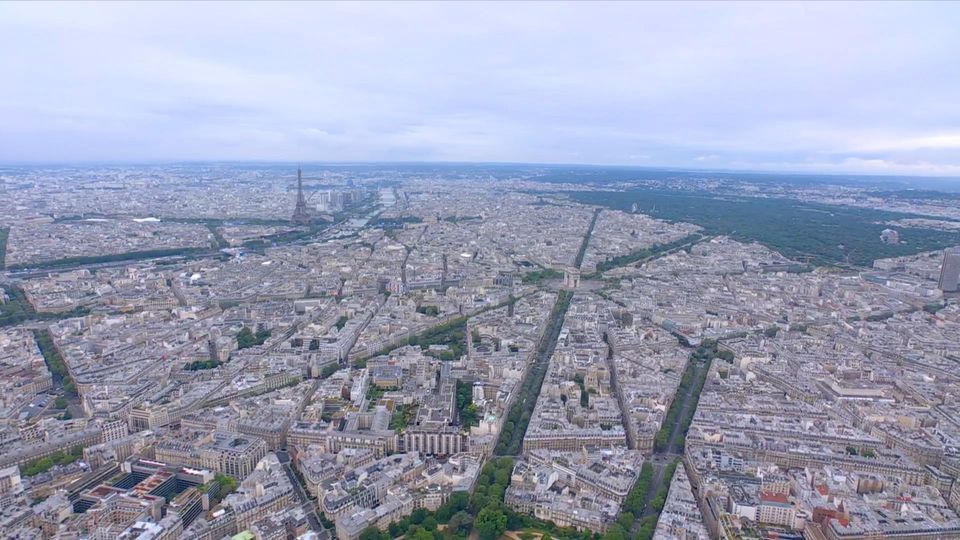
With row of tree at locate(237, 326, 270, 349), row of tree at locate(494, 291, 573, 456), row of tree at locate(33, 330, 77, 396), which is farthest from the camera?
row of tree at locate(237, 326, 270, 349)

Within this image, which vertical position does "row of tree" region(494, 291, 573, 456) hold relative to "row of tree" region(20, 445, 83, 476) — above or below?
above

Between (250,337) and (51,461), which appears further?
(250,337)

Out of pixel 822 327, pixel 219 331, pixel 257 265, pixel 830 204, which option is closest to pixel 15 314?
pixel 219 331

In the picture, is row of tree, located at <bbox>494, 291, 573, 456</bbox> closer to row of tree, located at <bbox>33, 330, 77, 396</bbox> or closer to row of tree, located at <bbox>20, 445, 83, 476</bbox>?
row of tree, located at <bbox>20, 445, 83, 476</bbox>

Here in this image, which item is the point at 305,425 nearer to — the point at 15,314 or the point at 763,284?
the point at 15,314

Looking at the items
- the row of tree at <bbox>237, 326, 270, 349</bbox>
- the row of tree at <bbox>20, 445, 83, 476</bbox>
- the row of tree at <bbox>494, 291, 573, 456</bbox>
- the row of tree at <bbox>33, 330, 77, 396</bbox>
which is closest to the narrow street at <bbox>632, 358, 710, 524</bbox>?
the row of tree at <bbox>494, 291, 573, 456</bbox>

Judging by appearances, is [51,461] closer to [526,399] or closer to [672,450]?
[526,399]

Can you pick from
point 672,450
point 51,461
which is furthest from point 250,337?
point 672,450

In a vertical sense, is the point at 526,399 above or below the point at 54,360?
above

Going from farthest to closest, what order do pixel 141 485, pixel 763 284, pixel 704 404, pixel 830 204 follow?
pixel 830 204 < pixel 763 284 < pixel 704 404 < pixel 141 485

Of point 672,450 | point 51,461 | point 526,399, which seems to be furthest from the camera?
point 526,399

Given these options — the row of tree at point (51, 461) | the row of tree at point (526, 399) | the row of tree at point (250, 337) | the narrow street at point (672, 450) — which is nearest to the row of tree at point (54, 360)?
the row of tree at point (51, 461)
